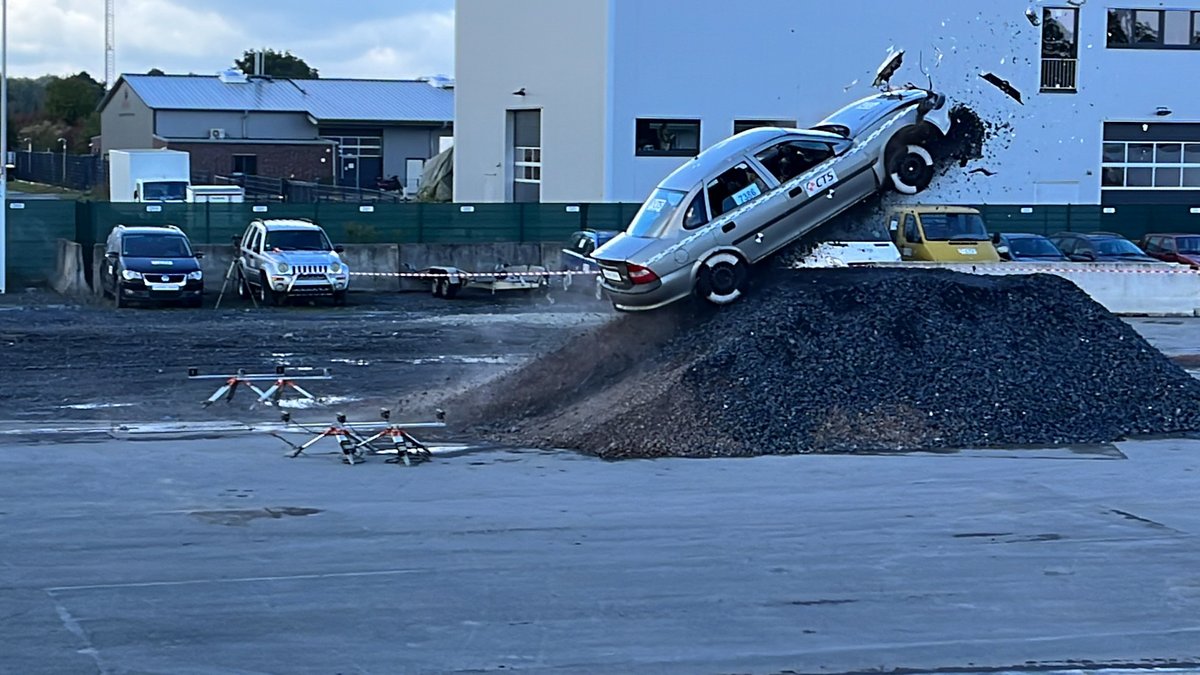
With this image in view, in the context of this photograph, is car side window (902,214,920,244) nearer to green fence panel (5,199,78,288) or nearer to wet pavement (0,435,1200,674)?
wet pavement (0,435,1200,674)

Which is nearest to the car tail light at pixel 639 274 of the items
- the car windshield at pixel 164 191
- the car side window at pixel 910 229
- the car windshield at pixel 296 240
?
the car side window at pixel 910 229

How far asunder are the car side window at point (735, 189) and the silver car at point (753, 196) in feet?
0.04

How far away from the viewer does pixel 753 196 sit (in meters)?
19.2

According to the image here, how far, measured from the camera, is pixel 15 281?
121 feet

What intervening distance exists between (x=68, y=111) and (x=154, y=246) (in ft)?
288

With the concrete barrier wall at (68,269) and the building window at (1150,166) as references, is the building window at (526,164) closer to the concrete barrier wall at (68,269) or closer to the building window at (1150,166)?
the building window at (1150,166)

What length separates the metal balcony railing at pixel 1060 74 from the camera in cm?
4891

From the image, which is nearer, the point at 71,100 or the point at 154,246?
the point at 154,246

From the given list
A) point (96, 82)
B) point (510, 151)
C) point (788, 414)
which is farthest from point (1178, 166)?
point (96, 82)

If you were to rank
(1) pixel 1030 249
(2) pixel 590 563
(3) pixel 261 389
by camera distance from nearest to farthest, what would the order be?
(2) pixel 590 563 < (3) pixel 261 389 < (1) pixel 1030 249

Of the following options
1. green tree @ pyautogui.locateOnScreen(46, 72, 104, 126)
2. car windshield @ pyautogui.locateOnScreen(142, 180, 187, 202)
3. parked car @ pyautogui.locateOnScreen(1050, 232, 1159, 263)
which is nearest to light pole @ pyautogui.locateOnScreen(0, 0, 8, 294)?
car windshield @ pyautogui.locateOnScreen(142, 180, 187, 202)

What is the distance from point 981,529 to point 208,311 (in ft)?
75.6

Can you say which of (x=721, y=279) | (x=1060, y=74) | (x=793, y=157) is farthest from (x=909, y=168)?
(x=1060, y=74)

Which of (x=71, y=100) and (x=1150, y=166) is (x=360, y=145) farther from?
(x=71, y=100)
